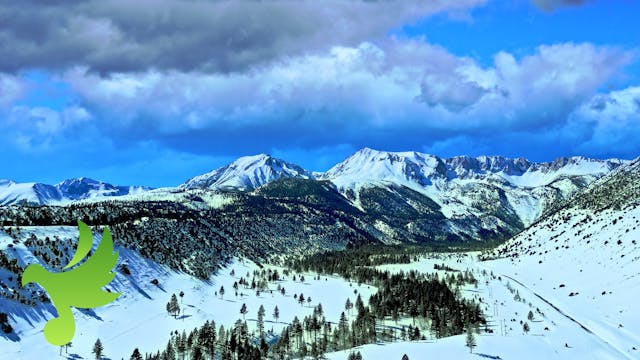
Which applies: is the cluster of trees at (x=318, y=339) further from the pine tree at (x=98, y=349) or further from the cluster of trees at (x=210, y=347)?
the pine tree at (x=98, y=349)

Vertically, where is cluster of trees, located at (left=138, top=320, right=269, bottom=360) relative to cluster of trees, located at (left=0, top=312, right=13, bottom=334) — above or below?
below

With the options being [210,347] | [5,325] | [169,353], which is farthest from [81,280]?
[210,347]

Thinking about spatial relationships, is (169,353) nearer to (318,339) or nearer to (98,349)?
(98,349)

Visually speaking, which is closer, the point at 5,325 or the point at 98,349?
the point at 5,325

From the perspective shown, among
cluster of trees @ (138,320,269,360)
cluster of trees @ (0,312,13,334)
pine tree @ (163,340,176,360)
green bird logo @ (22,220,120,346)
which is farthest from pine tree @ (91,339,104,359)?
green bird logo @ (22,220,120,346)

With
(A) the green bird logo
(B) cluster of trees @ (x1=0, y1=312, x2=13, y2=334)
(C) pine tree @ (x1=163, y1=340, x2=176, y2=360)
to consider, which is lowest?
(C) pine tree @ (x1=163, y1=340, x2=176, y2=360)

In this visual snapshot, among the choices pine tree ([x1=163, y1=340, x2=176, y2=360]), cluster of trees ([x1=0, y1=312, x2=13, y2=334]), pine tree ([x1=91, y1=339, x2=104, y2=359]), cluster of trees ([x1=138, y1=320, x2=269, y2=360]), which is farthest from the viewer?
cluster of trees ([x1=138, y1=320, x2=269, y2=360])

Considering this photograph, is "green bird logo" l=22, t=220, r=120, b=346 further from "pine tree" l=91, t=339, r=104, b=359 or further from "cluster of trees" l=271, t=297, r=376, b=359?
"cluster of trees" l=271, t=297, r=376, b=359

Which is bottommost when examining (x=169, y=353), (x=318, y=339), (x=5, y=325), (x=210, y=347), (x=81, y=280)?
(x=169, y=353)

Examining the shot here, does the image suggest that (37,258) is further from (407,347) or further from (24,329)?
(407,347)

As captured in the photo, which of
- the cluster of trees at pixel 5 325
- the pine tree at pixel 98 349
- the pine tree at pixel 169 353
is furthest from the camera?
the pine tree at pixel 169 353

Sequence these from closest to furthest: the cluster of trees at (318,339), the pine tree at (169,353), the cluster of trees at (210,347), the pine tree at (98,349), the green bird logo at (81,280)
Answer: the green bird logo at (81,280)
the pine tree at (98,349)
the pine tree at (169,353)
the cluster of trees at (210,347)
the cluster of trees at (318,339)

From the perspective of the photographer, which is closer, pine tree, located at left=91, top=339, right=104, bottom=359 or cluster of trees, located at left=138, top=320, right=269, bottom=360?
pine tree, located at left=91, top=339, right=104, bottom=359

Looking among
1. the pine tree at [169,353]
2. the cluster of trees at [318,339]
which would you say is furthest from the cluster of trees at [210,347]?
the cluster of trees at [318,339]
